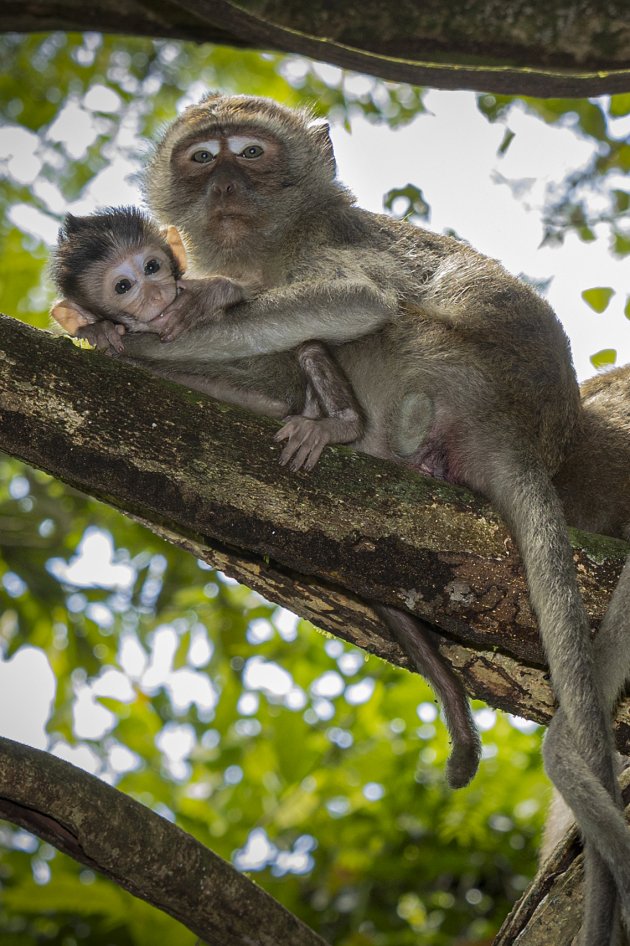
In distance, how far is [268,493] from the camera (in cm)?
300

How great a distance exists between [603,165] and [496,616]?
259cm

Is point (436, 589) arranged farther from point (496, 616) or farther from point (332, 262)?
point (332, 262)

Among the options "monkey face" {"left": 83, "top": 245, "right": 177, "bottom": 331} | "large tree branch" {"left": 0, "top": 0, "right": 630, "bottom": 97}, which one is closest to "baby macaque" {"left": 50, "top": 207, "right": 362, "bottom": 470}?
"monkey face" {"left": 83, "top": 245, "right": 177, "bottom": 331}

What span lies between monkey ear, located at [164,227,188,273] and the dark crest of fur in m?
0.04

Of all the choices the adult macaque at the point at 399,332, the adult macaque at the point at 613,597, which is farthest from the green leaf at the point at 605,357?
the adult macaque at the point at 399,332

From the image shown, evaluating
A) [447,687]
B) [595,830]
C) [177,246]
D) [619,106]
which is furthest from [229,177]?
[595,830]

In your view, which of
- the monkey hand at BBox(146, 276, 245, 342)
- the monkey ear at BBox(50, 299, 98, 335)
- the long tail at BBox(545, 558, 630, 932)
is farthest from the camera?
the monkey ear at BBox(50, 299, 98, 335)

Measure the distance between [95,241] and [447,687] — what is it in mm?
2074

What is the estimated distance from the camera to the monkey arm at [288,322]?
3.57 meters

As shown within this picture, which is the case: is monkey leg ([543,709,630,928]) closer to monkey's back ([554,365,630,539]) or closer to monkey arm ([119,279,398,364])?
monkey's back ([554,365,630,539])

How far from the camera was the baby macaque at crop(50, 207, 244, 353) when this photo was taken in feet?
12.0

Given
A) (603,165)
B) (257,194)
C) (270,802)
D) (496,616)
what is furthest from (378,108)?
(270,802)

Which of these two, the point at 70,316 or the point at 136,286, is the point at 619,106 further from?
the point at 70,316

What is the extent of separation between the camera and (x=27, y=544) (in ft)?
18.4
